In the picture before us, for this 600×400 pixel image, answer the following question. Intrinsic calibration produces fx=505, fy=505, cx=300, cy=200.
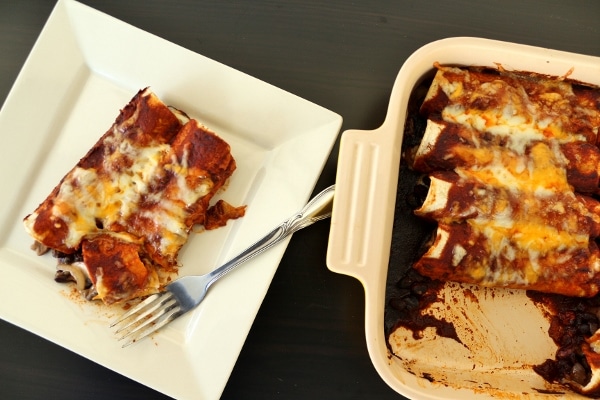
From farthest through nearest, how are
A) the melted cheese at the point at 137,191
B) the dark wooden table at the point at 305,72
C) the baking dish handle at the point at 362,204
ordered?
1. the dark wooden table at the point at 305,72
2. the melted cheese at the point at 137,191
3. the baking dish handle at the point at 362,204

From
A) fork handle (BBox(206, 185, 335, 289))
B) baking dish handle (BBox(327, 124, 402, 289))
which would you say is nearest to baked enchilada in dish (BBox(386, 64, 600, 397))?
baking dish handle (BBox(327, 124, 402, 289))

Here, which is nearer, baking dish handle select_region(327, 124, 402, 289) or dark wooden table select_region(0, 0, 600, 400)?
baking dish handle select_region(327, 124, 402, 289)

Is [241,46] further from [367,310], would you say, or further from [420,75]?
[367,310]

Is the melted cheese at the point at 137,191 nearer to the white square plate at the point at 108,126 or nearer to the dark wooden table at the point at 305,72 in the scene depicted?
the white square plate at the point at 108,126

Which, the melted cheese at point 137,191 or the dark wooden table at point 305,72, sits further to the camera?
the dark wooden table at point 305,72

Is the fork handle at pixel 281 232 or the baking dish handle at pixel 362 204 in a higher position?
the baking dish handle at pixel 362 204

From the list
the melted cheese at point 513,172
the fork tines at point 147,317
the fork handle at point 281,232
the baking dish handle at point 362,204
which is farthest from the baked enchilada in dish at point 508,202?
the fork tines at point 147,317

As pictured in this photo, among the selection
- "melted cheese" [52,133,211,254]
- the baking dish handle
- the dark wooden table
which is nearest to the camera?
the baking dish handle

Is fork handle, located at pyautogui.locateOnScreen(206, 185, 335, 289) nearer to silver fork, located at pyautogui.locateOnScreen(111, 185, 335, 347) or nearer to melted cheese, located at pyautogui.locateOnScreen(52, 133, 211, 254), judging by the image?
silver fork, located at pyautogui.locateOnScreen(111, 185, 335, 347)

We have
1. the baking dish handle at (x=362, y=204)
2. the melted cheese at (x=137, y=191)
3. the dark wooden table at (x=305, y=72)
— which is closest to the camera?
the baking dish handle at (x=362, y=204)
